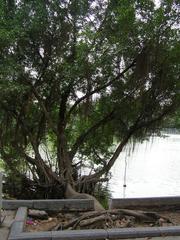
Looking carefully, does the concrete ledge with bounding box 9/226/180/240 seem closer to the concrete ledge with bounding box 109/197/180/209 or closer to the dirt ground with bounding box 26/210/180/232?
the dirt ground with bounding box 26/210/180/232

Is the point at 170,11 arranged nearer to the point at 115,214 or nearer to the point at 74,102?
the point at 74,102

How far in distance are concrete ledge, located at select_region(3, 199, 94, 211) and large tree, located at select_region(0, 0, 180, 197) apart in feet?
7.86

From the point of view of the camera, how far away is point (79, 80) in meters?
8.02

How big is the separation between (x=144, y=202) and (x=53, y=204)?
4.79 ft

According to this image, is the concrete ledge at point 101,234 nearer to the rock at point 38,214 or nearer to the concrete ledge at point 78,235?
the concrete ledge at point 78,235

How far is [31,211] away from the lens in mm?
5281

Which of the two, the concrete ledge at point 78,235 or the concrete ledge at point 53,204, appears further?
the concrete ledge at point 53,204

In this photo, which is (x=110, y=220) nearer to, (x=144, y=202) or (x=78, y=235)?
(x=78, y=235)

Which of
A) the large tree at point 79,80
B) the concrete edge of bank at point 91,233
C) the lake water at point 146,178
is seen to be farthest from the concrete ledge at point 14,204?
the lake water at point 146,178

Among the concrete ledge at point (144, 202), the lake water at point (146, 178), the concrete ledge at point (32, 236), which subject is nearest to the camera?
the concrete ledge at point (32, 236)

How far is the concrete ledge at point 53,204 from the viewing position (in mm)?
5492

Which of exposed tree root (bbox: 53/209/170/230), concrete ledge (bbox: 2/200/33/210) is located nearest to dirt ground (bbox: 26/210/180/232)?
exposed tree root (bbox: 53/209/170/230)

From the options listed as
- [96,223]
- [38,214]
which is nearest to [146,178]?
[38,214]

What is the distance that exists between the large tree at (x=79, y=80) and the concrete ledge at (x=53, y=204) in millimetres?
2396
